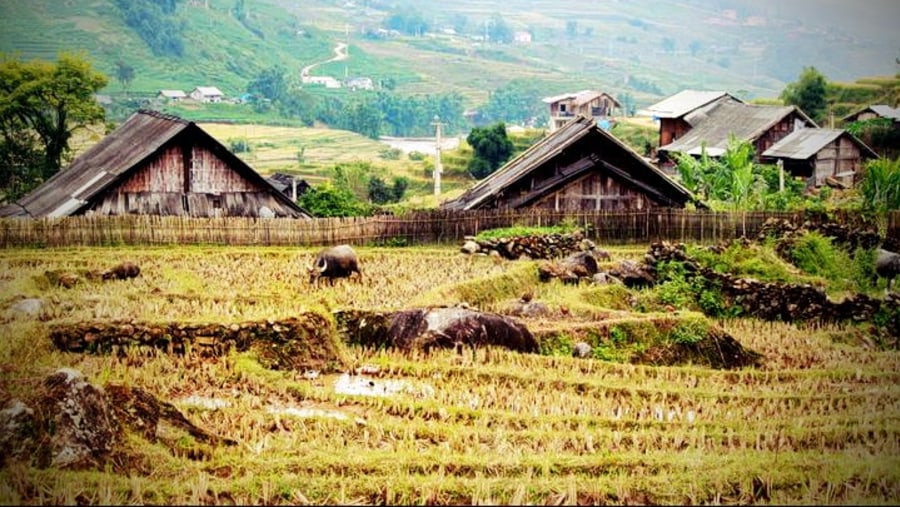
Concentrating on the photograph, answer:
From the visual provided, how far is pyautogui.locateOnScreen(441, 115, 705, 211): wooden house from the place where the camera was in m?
29.0

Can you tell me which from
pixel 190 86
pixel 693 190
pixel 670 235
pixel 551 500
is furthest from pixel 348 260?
pixel 190 86

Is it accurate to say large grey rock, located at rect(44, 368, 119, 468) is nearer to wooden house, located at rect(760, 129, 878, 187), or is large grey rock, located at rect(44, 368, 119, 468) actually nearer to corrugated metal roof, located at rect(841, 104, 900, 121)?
wooden house, located at rect(760, 129, 878, 187)

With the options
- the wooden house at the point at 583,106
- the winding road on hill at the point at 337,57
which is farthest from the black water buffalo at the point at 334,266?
the winding road on hill at the point at 337,57

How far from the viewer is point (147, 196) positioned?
92.8 ft

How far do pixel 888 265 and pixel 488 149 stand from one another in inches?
1951

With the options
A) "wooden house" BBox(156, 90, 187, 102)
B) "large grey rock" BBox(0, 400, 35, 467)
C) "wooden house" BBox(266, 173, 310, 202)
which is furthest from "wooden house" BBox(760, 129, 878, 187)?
"wooden house" BBox(156, 90, 187, 102)

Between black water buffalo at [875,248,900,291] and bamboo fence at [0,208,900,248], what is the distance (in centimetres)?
501

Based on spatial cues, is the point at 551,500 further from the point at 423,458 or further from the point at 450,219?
the point at 450,219

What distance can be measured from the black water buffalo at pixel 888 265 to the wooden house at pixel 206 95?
10017 cm


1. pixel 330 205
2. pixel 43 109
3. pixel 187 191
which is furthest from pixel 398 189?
pixel 187 191

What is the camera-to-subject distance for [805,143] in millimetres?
51531

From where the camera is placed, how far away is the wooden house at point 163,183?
27766mm

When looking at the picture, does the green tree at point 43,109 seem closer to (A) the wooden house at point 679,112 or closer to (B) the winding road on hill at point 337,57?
(A) the wooden house at point 679,112

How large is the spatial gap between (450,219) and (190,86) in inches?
4085
